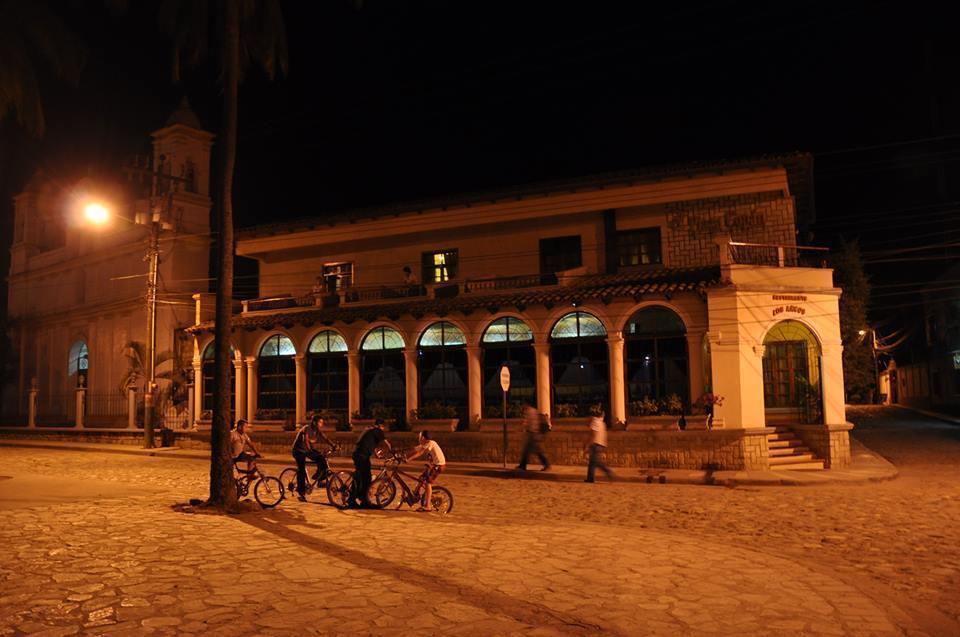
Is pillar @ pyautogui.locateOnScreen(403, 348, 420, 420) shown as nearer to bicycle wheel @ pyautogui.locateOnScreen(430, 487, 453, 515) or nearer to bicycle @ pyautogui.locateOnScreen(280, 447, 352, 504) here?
bicycle @ pyautogui.locateOnScreen(280, 447, 352, 504)

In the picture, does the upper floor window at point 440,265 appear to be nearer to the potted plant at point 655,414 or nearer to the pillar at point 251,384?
the pillar at point 251,384

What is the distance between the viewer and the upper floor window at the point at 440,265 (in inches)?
1038

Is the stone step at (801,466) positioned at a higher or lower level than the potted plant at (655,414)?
lower

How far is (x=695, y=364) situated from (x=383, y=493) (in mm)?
11535

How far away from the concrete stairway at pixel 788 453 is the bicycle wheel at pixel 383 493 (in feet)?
35.0

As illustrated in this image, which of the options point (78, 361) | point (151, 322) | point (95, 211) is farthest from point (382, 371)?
point (78, 361)

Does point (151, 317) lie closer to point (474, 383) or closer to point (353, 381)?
point (353, 381)

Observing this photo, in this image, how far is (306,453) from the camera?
532 inches

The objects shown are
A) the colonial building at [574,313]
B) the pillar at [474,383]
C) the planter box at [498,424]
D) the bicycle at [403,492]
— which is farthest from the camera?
the pillar at [474,383]

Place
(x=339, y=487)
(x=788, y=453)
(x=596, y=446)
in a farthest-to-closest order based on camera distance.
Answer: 1. (x=788, y=453)
2. (x=596, y=446)
3. (x=339, y=487)

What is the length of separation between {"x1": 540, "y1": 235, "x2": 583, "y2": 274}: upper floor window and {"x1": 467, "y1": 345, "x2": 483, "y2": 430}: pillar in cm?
374

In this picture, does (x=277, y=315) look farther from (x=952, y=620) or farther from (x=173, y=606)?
(x=952, y=620)

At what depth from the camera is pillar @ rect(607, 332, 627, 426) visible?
2178cm

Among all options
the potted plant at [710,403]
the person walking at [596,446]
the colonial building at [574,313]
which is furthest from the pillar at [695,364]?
the person walking at [596,446]
